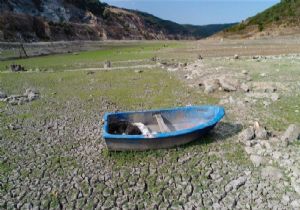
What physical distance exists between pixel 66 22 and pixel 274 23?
5176 cm

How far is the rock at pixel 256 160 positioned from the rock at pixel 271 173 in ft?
1.24

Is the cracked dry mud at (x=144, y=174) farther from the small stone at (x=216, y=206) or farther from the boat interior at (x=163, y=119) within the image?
the boat interior at (x=163, y=119)

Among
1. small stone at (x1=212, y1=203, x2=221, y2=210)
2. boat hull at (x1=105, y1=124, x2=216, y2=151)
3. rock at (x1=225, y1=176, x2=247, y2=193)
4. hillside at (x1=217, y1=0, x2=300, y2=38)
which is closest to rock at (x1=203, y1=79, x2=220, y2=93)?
boat hull at (x1=105, y1=124, x2=216, y2=151)

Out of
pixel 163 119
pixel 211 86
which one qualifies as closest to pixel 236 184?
pixel 163 119

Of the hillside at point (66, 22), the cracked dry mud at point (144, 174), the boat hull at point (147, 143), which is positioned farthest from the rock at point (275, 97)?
the hillside at point (66, 22)

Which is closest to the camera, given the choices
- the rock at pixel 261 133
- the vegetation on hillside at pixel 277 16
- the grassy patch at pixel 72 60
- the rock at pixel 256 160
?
the rock at pixel 256 160

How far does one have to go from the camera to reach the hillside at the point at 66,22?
241 ft

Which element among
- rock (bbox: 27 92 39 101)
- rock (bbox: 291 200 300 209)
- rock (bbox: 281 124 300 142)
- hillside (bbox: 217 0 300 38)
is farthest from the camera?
hillside (bbox: 217 0 300 38)

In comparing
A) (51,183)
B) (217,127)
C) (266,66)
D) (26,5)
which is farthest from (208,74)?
(26,5)

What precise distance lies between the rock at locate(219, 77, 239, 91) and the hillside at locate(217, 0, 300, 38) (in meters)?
52.0

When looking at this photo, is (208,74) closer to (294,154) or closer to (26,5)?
(294,154)

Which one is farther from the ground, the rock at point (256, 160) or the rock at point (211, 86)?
the rock at point (256, 160)

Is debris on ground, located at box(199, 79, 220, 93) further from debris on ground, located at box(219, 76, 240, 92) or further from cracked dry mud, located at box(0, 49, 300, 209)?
cracked dry mud, located at box(0, 49, 300, 209)

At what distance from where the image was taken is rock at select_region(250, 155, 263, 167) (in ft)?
31.1
